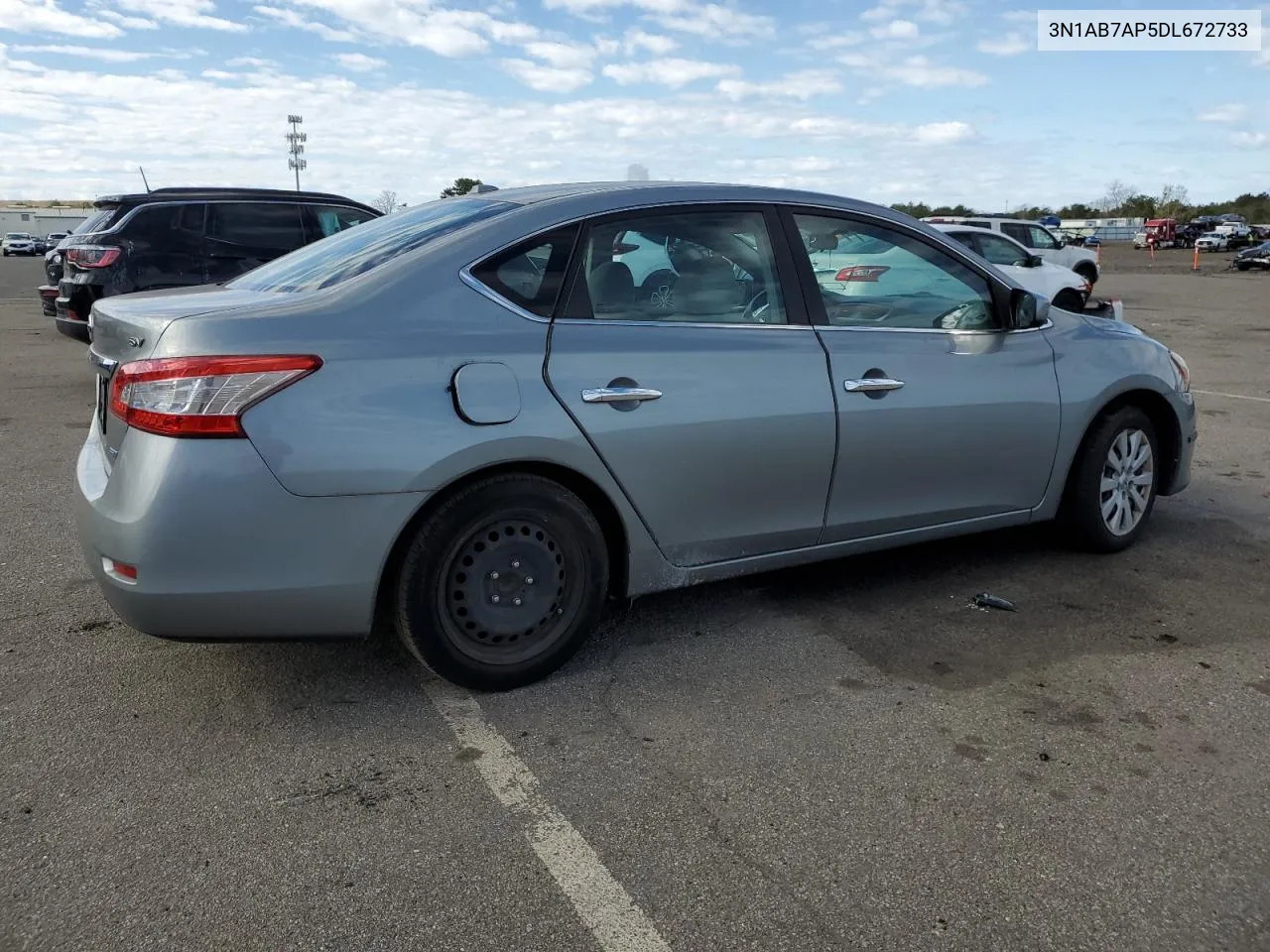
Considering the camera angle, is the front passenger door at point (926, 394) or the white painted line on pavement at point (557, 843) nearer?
the white painted line on pavement at point (557, 843)

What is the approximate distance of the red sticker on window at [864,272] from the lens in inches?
165

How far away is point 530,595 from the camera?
11.5ft

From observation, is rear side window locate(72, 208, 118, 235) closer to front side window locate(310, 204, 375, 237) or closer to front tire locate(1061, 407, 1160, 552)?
front side window locate(310, 204, 375, 237)

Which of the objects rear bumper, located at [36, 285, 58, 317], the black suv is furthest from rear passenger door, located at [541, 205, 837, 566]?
rear bumper, located at [36, 285, 58, 317]

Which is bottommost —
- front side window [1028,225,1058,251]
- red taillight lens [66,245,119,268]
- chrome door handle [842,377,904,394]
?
chrome door handle [842,377,904,394]

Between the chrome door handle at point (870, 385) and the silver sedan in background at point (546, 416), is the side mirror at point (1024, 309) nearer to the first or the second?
the silver sedan in background at point (546, 416)

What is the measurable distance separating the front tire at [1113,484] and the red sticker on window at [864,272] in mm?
1331

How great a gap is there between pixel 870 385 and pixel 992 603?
1104 mm

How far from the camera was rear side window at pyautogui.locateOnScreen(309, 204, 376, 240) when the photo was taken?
35.3ft

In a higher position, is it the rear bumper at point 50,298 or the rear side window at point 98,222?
the rear side window at point 98,222

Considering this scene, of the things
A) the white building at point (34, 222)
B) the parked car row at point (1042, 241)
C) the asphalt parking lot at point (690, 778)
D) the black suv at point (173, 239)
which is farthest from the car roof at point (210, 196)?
the white building at point (34, 222)

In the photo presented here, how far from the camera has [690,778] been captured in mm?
2996

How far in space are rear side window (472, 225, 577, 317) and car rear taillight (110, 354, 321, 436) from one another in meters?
0.74

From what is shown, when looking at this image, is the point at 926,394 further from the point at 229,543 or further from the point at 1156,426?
the point at 229,543
